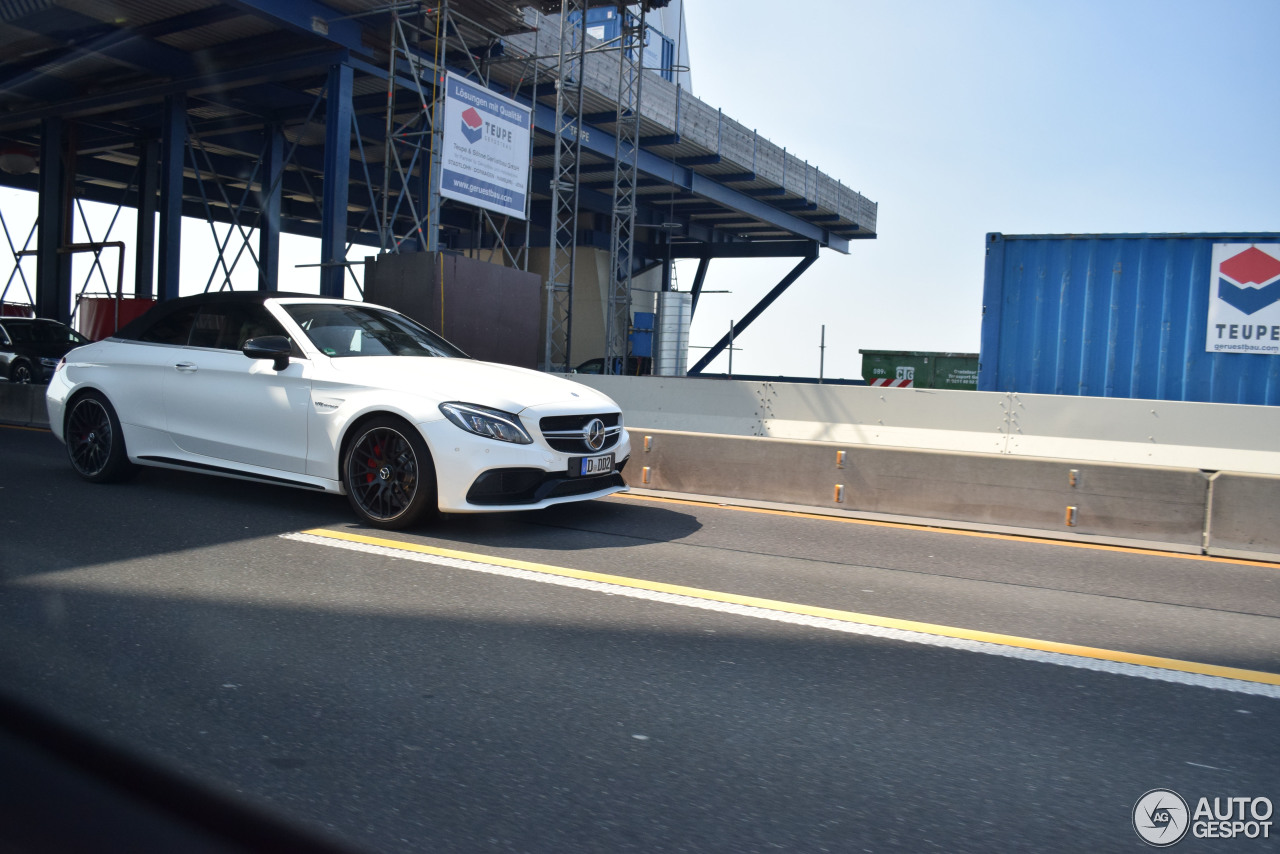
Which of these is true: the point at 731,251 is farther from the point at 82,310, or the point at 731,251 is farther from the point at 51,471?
the point at 51,471

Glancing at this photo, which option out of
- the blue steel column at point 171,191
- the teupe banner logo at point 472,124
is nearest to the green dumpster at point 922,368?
the teupe banner logo at point 472,124

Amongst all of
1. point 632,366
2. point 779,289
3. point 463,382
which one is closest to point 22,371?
point 632,366

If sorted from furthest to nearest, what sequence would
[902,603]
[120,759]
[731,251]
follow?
1. [731,251]
2. [902,603]
3. [120,759]

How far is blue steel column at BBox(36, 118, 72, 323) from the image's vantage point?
25.3 m

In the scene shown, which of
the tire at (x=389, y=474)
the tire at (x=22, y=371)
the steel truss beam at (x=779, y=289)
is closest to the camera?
the tire at (x=389, y=474)

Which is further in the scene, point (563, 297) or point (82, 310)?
point (563, 297)

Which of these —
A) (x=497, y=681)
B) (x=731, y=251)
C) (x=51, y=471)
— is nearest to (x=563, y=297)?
(x=731, y=251)

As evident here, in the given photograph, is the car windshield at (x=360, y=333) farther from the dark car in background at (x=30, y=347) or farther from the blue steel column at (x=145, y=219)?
the blue steel column at (x=145, y=219)

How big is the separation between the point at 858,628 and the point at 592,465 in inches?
100

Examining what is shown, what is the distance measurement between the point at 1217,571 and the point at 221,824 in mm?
6097

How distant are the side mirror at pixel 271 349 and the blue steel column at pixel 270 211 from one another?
1771 cm

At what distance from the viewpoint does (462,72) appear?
70.8 feet

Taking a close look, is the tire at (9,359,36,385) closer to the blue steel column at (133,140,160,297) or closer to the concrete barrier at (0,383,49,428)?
the blue steel column at (133,140,160,297)

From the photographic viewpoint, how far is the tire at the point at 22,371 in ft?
66.5
